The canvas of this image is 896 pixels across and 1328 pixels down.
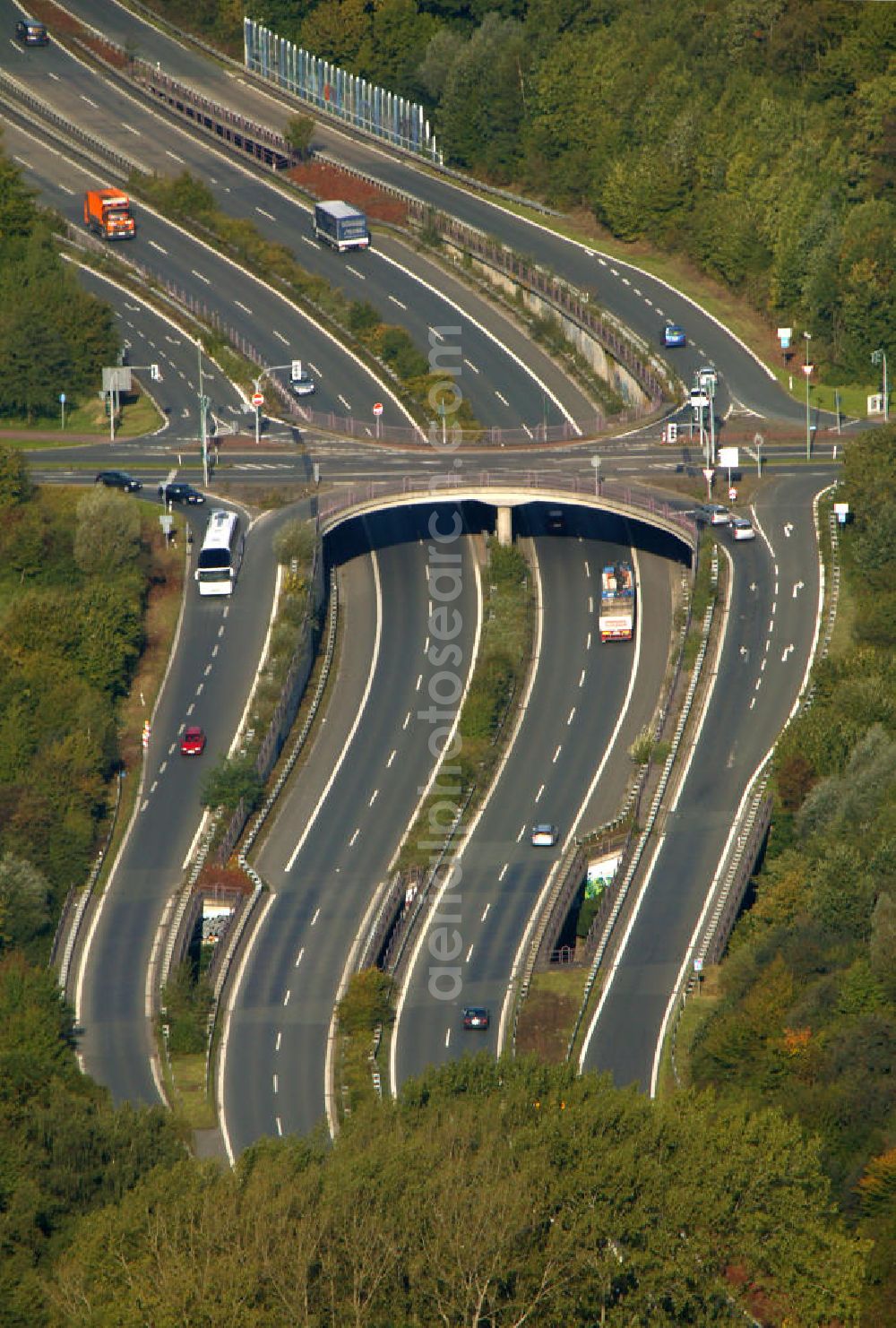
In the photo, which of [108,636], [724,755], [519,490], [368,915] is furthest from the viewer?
[519,490]

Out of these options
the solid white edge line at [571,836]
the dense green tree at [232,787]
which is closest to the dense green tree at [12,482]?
the dense green tree at [232,787]

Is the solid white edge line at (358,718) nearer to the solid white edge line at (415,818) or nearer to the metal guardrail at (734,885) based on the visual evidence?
the solid white edge line at (415,818)

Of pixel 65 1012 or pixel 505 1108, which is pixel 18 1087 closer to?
pixel 65 1012

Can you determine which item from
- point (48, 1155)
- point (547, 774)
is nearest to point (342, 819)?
point (547, 774)

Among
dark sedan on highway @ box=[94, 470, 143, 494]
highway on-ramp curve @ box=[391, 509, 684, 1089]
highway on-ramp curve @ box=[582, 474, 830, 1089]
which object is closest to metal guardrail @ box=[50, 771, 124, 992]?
highway on-ramp curve @ box=[391, 509, 684, 1089]

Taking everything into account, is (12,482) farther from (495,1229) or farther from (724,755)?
(495,1229)
